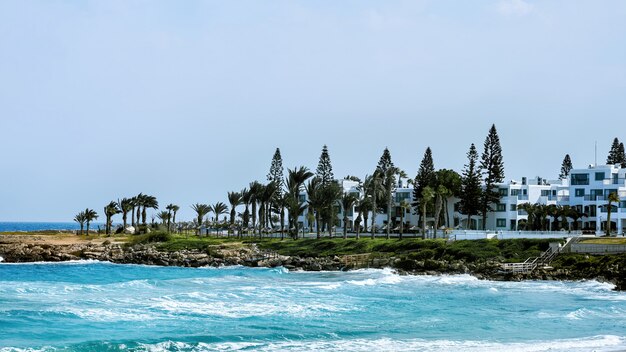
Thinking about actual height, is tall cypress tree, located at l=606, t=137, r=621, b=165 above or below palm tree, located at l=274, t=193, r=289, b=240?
above

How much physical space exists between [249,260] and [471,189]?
2744 centimetres

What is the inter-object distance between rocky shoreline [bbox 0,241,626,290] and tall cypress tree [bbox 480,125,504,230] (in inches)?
978

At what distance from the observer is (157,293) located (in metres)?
40.6

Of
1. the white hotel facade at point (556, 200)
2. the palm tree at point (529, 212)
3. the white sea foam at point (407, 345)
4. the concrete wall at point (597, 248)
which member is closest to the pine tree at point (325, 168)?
the white hotel facade at point (556, 200)

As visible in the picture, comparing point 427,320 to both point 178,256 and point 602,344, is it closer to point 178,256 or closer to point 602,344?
point 602,344

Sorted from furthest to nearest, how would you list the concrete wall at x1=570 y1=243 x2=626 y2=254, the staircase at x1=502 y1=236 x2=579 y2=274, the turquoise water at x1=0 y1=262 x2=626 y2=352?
the concrete wall at x1=570 y1=243 x2=626 y2=254 < the staircase at x1=502 y1=236 x2=579 y2=274 < the turquoise water at x1=0 y1=262 x2=626 y2=352

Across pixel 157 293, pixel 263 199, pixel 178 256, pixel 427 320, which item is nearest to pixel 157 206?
pixel 263 199

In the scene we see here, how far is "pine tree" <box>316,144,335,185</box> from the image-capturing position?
90375mm

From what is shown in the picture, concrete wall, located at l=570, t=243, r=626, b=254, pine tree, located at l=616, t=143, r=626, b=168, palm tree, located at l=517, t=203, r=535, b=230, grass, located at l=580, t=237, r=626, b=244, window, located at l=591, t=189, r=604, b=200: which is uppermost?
pine tree, located at l=616, t=143, r=626, b=168

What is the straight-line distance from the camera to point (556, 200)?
8262 cm

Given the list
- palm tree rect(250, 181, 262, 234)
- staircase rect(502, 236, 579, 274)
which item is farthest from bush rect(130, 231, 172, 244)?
staircase rect(502, 236, 579, 274)

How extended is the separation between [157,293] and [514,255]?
24.7 m

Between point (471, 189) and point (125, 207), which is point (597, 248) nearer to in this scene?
point (471, 189)

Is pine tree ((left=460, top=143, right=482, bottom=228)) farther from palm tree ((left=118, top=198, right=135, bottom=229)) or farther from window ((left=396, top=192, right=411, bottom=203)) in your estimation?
palm tree ((left=118, top=198, right=135, bottom=229))
